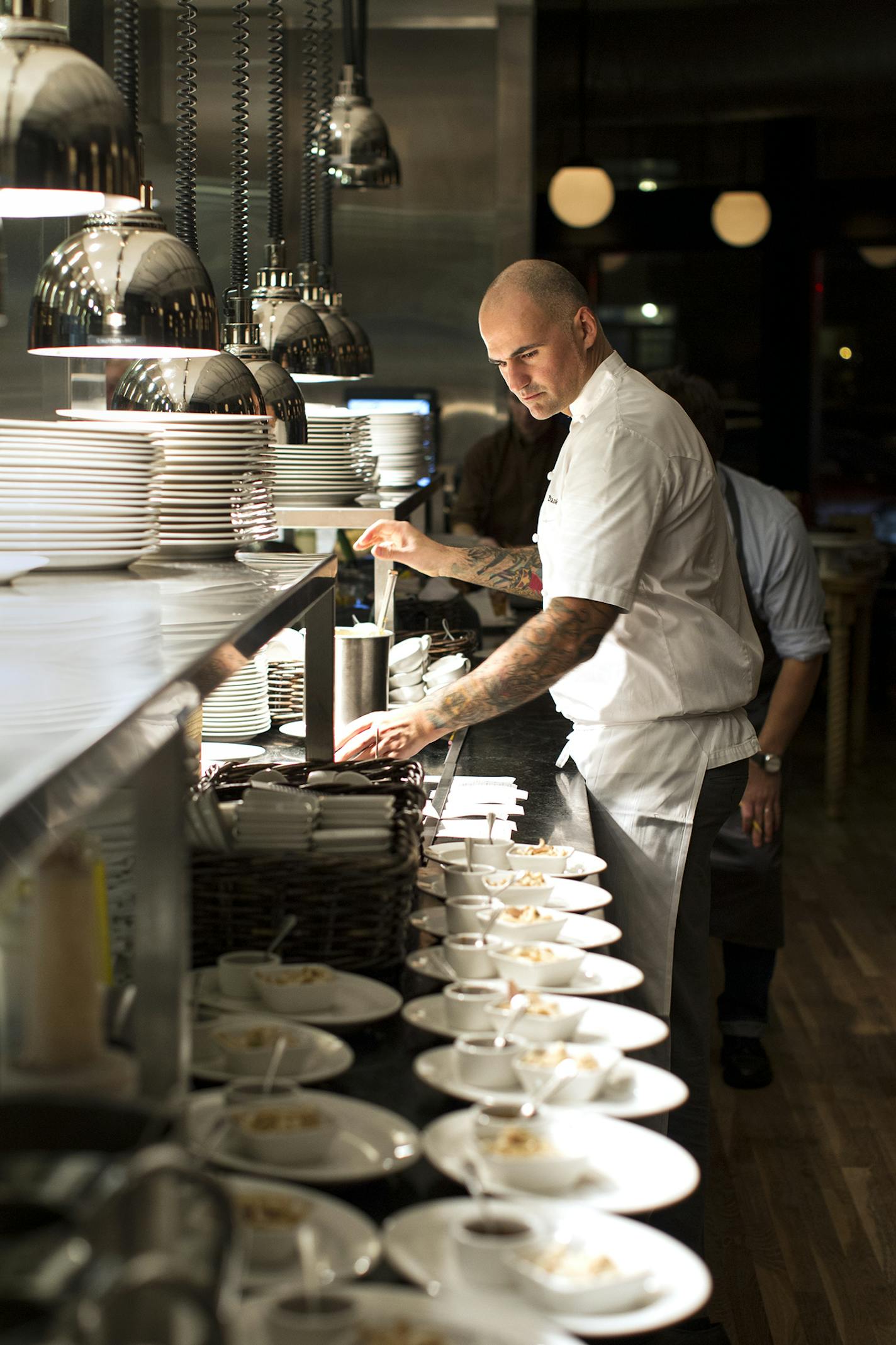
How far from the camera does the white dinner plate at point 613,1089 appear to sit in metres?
1.30

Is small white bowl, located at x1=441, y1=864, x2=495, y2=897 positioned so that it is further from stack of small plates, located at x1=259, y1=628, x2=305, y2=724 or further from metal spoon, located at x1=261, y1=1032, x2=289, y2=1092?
stack of small plates, located at x1=259, y1=628, x2=305, y2=724

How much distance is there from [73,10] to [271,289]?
1.91ft

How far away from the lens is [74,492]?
1470 millimetres

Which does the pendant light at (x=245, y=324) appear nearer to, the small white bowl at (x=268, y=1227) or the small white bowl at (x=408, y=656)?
the small white bowl at (x=408, y=656)

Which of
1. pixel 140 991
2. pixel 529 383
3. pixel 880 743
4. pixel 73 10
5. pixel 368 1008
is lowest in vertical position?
pixel 880 743

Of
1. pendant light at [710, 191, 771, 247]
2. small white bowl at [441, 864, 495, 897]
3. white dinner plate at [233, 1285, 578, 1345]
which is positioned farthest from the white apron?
pendant light at [710, 191, 771, 247]

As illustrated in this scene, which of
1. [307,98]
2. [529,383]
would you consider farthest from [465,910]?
[307,98]

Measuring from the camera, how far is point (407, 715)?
7.84ft

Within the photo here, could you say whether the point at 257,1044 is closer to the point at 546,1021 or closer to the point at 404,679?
the point at 546,1021

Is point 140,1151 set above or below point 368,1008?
above

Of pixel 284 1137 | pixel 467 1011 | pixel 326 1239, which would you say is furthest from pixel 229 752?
pixel 326 1239

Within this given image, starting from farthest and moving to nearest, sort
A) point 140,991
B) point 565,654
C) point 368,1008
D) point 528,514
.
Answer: point 528,514 → point 565,654 → point 368,1008 → point 140,991

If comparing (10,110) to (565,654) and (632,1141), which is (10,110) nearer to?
(632,1141)

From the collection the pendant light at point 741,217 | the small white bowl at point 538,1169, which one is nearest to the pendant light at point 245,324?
the small white bowl at point 538,1169
